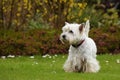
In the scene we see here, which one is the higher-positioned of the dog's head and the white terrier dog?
the dog's head

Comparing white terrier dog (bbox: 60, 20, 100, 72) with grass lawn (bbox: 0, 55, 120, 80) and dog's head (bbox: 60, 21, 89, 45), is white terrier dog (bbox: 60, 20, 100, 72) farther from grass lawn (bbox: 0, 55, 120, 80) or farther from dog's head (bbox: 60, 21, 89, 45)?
grass lawn (bbox: 0, 55, 120, 80)

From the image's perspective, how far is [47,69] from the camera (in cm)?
1509

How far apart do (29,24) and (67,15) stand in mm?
1611

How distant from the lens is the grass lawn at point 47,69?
13.1 metres

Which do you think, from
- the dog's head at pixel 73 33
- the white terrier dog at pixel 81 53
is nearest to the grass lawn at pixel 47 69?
the white terrier dog at pixel 81 53

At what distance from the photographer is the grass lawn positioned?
13125 mm

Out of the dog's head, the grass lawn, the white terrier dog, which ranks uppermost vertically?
the dog's head

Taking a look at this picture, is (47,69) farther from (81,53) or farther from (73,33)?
(73,33)

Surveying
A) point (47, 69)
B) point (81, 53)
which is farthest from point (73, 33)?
point (47, 69)

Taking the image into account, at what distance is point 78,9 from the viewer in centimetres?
2309

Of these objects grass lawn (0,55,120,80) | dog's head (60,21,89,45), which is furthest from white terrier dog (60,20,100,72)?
grass lawn (0,55,120,80)

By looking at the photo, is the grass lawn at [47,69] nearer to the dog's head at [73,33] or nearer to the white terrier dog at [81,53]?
the white terrier dog at [81,53]

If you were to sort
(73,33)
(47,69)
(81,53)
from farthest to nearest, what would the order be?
(47,69)
(81,53)
(73,33)

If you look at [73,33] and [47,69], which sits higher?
[73,33]
